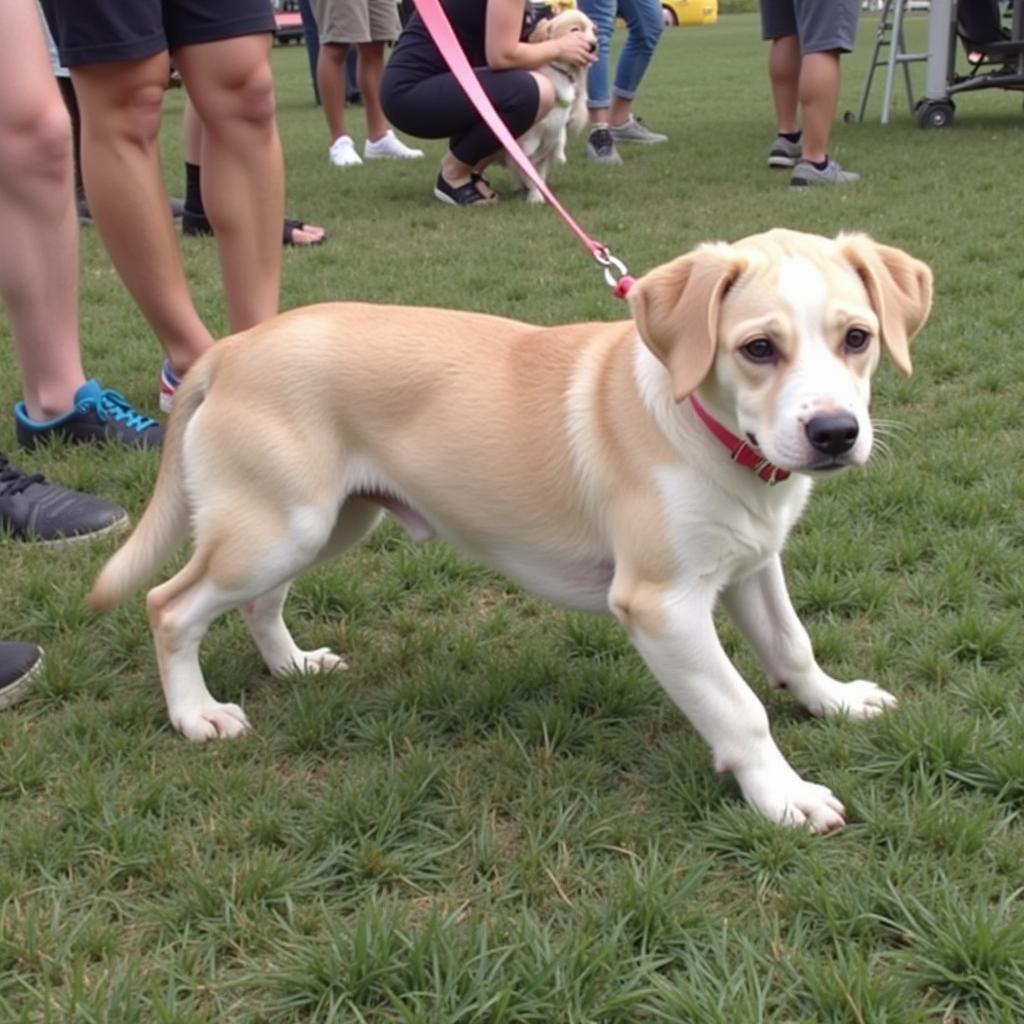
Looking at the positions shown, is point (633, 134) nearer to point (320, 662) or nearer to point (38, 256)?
point (38, 256)

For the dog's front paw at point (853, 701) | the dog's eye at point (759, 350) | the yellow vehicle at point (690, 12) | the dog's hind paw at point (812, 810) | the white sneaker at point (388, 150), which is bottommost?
the yellow vehicle at point (690, 12)

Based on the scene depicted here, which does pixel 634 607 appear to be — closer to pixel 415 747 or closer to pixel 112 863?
pixel 415 747

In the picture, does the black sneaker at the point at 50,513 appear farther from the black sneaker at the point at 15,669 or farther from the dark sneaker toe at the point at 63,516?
the black sneaker at the point at 15,669

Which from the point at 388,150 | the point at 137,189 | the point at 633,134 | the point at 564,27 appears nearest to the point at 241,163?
the point at 137,189

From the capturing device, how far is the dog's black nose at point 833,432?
77.0 inches

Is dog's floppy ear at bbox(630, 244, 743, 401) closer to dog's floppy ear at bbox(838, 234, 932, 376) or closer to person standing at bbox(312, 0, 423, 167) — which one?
dog's floppy ear at bbox(838, 234, 932, 376)

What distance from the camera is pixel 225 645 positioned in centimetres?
300

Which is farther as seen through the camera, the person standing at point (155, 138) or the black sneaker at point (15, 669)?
the person standing at point (155, 138)

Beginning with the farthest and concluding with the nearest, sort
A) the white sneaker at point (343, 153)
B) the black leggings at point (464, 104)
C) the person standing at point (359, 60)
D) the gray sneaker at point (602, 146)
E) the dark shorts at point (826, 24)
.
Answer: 1. the white sneaker at point (343, 153)
2. the gray sneaker at point (602, 146)
3. the person standing at point (359, 60)
4. the black leggings at point (464, 104)
5. the dark shorts at point (826, 24)

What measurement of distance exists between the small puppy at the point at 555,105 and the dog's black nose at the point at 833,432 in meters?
6.92

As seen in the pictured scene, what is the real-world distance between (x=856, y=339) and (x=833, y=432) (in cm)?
24

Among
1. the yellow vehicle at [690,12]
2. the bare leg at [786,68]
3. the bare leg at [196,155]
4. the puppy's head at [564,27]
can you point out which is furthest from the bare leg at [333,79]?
the yellow vehicle at [690,12]

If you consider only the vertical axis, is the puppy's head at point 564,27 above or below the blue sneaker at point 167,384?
above

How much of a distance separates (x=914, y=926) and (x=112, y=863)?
4.41 ft
